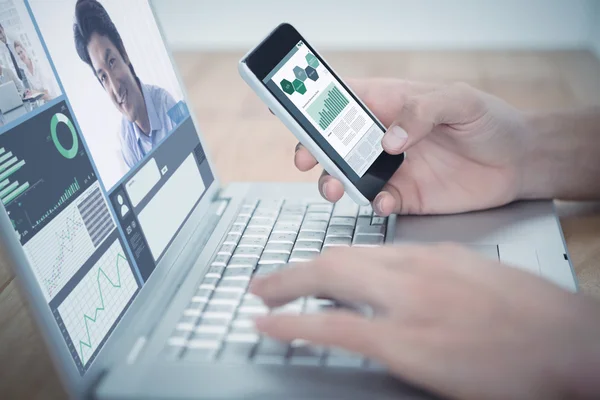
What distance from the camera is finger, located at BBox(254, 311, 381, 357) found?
396mm

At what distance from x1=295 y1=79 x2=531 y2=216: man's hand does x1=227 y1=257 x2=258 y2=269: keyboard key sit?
0.39ft

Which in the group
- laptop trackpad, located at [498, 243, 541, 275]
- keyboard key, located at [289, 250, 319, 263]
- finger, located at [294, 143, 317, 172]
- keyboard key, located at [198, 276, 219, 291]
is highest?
finger, located at [294, 143, 317, 172]

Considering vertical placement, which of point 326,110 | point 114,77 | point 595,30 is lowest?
point 595,30

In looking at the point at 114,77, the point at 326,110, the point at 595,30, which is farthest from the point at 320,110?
the point at 595,30

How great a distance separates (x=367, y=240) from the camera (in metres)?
0.62

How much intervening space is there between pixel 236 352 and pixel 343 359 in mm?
84

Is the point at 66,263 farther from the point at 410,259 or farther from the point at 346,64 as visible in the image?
the point at 346,64

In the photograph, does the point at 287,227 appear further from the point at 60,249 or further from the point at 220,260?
the point at 60,249

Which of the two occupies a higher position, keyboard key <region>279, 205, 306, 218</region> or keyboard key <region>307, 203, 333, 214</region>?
keyboard key <region>279, 205, 306, 218</region>

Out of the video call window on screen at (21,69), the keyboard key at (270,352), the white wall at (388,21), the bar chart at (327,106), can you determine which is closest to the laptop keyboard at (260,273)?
the keyboard key at (270,352)

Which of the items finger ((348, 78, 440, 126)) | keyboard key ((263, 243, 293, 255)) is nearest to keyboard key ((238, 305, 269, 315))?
keyboard key ((263, 243, 293, 255))

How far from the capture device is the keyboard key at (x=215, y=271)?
0.57m

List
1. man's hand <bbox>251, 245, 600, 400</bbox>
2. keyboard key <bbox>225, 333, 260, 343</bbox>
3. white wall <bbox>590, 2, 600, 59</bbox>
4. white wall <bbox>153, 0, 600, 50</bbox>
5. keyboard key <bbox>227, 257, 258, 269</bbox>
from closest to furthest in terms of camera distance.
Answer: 1. man's hand <bbox>251, 245, 600, 400</bbox>
2. keyboard key <bbox>225, 333, 260, 343</bbox>
3. keyboard key <bbox>227, 257, 258, 269</bbox>
4. white wall <bbox>590, 2, 600, 59</bbox>
5. white wall <bbox>153, 0, 600, 50</bbox>

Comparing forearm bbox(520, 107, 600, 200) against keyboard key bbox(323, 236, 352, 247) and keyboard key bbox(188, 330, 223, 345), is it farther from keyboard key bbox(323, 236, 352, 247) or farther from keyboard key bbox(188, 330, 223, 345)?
keyboard key bbox(188, 330, 223, 345)
